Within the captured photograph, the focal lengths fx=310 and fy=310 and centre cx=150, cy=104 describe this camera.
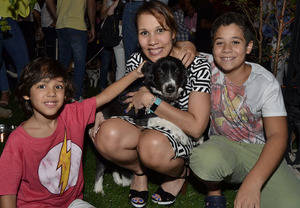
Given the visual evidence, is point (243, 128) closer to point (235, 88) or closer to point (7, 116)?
point (235, 88)

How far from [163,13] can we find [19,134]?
5.11 feet

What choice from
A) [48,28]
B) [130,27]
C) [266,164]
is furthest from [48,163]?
[48,28]

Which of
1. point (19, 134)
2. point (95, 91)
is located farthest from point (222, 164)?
point (95, 91)

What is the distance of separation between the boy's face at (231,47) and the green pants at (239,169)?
2.28 ft

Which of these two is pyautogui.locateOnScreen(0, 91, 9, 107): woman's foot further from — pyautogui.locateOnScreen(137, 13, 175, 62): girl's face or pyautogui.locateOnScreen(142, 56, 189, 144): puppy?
pyautogui.locateOnScreen(137, 13, 175, 62): girl's face

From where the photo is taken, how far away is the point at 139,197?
2.91 metres

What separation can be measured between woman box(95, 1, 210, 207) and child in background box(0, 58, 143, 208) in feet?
1.28

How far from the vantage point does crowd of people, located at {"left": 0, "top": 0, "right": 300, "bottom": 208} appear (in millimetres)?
2328

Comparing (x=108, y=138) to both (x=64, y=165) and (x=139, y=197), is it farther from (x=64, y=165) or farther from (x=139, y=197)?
(x=139, y=197)

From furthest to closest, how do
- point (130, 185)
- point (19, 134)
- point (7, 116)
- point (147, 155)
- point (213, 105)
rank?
1. point (7, 116)
2. point (130, 185)
3. point (213, 105)
4. point (147, 155)
5. point (19, 134)

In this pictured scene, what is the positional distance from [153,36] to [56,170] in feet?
4.62

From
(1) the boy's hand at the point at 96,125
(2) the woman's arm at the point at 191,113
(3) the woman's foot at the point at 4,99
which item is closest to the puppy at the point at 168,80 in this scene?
(2) the woman's arm at the point at 191,113

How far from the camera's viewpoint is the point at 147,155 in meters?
2.64

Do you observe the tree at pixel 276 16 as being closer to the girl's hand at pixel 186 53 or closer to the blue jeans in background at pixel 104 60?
→ the girl's hand at pixel 186 53
